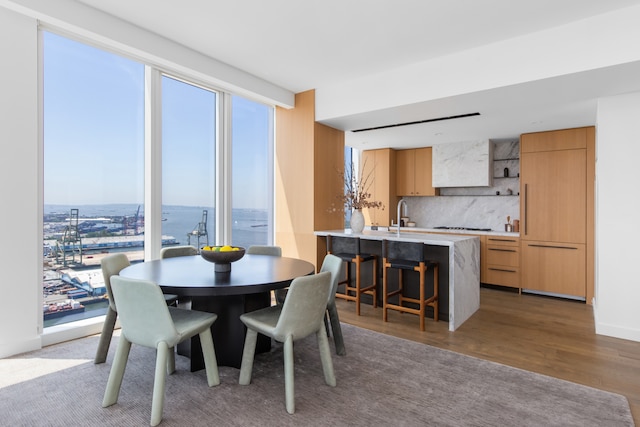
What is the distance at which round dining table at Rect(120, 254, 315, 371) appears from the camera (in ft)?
7.56

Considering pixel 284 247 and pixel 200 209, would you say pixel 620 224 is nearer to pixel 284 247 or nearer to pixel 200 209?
pixel 284 247

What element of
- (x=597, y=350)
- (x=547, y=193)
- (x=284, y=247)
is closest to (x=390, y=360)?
(x=597, y=350)

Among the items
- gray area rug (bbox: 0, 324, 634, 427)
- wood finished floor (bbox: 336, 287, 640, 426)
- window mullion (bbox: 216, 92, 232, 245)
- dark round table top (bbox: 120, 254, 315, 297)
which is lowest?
wood finished floor (bbox: 336, 287, 640, 426)

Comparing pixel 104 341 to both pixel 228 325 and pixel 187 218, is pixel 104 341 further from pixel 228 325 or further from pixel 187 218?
pixel 187 218

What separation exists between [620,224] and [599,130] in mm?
993

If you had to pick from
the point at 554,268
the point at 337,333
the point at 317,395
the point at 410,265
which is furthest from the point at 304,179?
the point at 554,268

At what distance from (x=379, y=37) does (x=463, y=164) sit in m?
3.49

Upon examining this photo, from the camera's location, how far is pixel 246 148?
4.85m

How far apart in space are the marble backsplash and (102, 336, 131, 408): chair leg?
19.3 ft

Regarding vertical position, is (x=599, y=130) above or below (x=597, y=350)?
above

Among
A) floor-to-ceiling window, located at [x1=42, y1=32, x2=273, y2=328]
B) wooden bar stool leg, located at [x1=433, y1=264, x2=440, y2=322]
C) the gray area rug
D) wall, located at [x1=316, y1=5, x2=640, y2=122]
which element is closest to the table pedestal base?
the gray area rug

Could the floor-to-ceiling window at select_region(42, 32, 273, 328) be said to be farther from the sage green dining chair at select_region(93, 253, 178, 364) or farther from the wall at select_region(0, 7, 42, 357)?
the sage green dining chair at select_region(93, 253, 178, 364)

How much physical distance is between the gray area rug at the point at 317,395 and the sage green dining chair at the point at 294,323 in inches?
4.8

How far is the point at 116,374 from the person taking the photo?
2.14 meters
